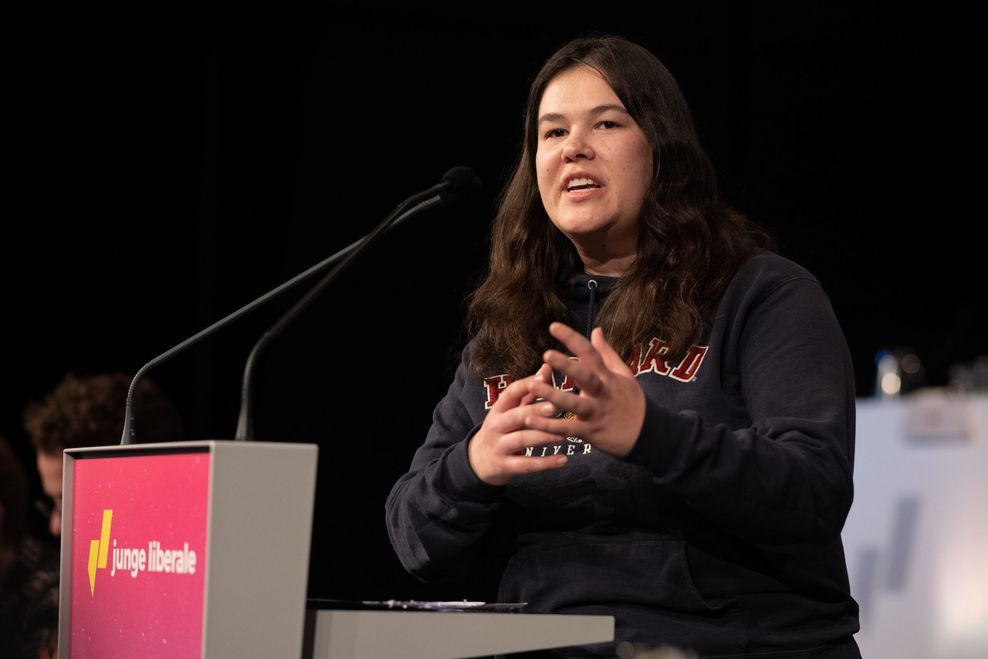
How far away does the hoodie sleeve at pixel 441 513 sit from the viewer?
152cm

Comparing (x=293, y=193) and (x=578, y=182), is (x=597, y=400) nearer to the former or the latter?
(x=578, y=182)

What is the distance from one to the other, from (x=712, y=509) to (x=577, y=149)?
65 centimetres

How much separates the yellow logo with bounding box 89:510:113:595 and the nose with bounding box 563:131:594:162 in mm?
869

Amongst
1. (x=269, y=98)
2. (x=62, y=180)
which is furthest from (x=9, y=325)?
(x=269, y=98)

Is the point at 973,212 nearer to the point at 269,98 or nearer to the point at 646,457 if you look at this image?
the point at 269,98

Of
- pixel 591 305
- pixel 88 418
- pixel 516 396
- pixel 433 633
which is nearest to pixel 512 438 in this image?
pixel 516 396

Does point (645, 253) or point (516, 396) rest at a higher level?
point (645, 253)

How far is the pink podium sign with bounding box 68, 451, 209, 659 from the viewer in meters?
1.12

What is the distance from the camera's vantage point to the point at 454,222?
4.16 metres

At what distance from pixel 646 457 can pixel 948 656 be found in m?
3.10

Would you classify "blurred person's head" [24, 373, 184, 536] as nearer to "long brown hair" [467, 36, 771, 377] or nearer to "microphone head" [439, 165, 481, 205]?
"long brown hair" [467, 36, 771, 377]

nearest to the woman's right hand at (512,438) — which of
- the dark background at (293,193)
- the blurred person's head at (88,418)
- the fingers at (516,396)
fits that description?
the fingers at (516,396)

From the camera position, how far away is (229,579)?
1087 mm

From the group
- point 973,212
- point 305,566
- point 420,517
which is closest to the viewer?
point 305,566
